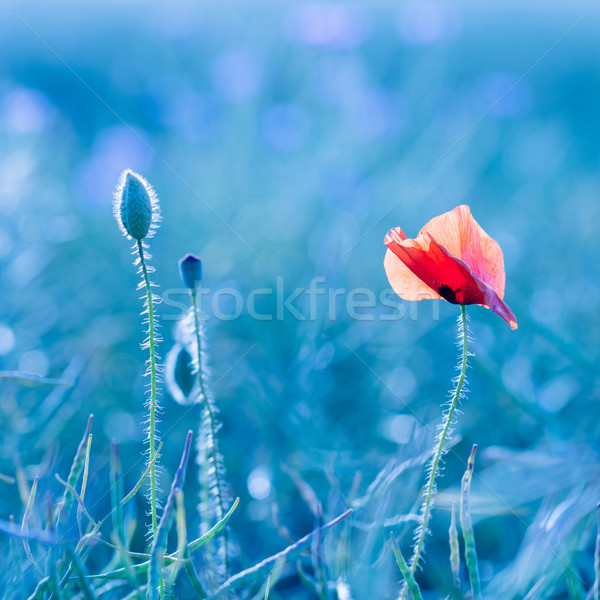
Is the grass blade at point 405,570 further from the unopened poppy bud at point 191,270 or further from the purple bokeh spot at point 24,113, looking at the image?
the purple bokeh spot at point 24,113

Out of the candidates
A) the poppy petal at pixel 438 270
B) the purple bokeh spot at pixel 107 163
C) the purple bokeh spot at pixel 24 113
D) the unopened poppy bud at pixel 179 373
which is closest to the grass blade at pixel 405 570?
the poppy petal at pixel 438 270

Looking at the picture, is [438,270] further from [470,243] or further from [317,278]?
[317,278]

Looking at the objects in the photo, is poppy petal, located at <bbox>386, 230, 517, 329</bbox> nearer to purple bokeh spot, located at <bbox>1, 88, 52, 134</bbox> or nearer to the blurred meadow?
the blurred meadow

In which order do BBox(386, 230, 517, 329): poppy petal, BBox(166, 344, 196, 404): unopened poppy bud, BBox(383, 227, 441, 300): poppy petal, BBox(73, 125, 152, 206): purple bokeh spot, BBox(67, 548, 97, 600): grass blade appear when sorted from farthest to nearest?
BBox(73, 125, 152, 206): purple bokeh spot < BBox(166, 344, 196, 404): unopened poppy bud < BBox(383, 227, 441, 300): poppy petal < BBox(386, 230, 517, 329): poppy petal < BBox(67, 548, 97, 600): grass blade

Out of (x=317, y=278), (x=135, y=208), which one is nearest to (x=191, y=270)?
(x=135, y=208)

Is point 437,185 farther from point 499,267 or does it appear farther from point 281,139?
→ point 499,267

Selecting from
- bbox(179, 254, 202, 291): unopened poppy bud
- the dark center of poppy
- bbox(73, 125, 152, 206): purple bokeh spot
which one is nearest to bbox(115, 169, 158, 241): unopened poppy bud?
bbox(179, 254, 202, 291): unopened poppy bud
